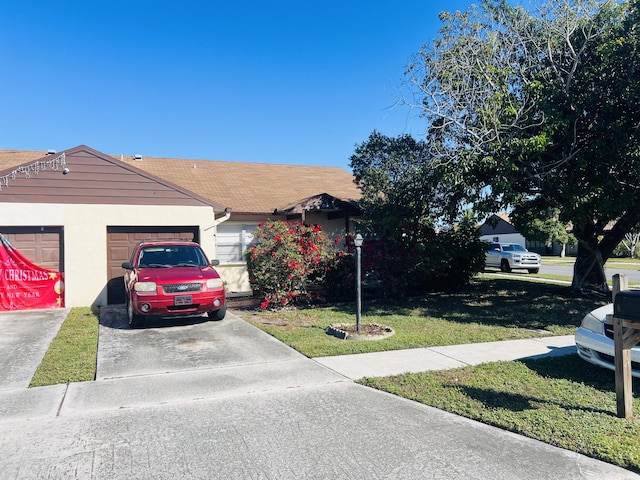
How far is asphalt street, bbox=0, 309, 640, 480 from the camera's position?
12.0 ft

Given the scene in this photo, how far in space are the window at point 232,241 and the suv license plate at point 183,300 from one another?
18.2ft

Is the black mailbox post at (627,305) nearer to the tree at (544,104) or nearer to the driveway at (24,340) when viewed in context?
the tree at (544,104)

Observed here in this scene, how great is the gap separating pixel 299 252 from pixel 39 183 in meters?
6.68

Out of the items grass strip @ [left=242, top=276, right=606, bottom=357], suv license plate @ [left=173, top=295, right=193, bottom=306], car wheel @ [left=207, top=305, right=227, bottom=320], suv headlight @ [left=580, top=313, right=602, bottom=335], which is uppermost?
suv license plate @ [left=173, top=295, right=193, bottom=306]

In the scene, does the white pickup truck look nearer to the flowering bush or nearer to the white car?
the flowering bush

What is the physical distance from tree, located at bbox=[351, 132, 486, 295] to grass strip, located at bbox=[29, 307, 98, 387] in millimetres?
7000

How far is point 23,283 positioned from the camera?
1142cm

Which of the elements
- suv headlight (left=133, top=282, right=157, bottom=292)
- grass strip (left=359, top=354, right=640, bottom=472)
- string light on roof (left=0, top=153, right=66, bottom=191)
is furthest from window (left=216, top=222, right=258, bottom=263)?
grass strip (left=359, top=354, right=640, bottom=472)

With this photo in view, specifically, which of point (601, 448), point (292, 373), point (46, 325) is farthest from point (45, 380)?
point (601, 448)

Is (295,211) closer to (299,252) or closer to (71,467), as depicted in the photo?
(299,252)

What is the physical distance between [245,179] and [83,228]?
680 cm

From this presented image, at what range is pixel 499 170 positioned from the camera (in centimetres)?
953

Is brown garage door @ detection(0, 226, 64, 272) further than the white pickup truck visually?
No

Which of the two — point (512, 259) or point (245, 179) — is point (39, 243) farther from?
point (512, 259)
